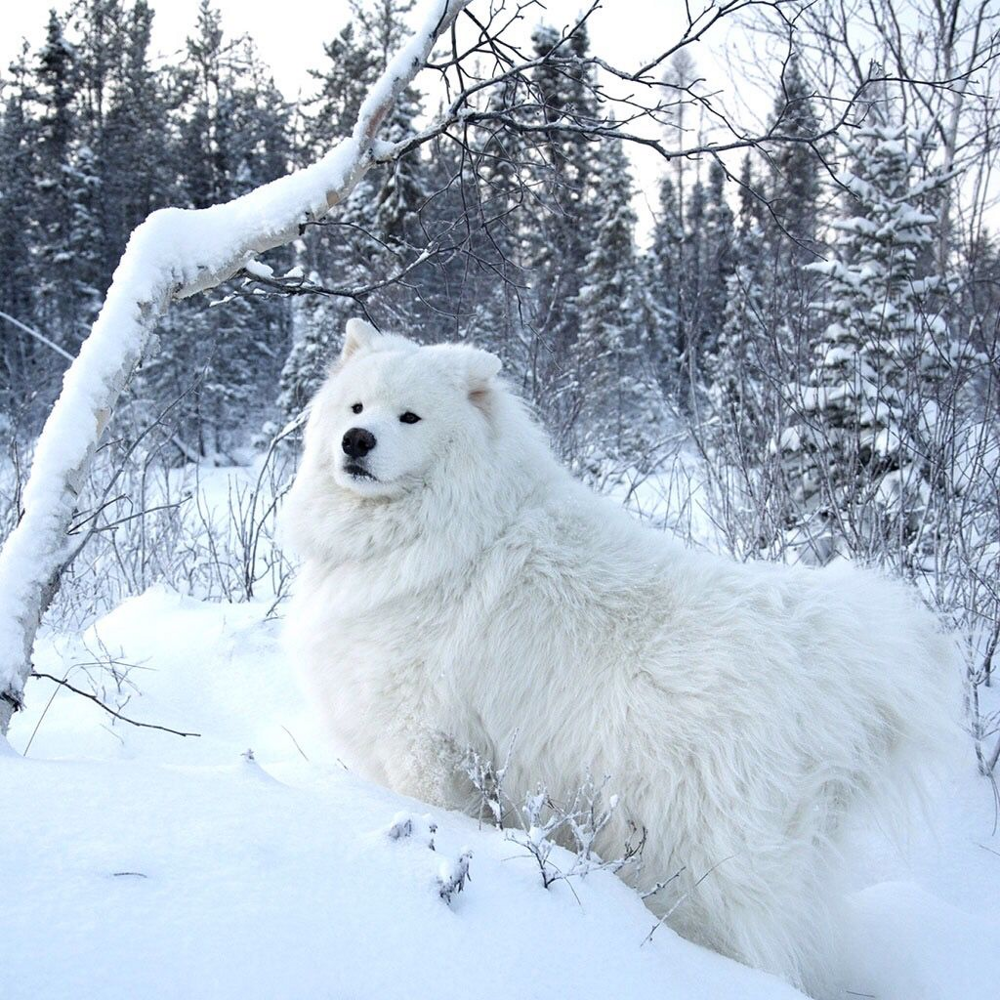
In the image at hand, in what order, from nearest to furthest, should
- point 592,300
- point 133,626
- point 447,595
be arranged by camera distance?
1. point 447,595
2. point 133,626
3. point 592,300

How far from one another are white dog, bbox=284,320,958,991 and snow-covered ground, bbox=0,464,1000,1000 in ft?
0.91

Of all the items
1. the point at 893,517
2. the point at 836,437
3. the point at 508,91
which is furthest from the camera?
the point at 836,437

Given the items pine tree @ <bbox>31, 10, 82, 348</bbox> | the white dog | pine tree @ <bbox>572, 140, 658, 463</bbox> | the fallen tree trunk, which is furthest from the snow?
pine tree @ <bbox>31, 10, 82, 348</bbox>

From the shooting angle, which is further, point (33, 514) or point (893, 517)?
point (893, 517)

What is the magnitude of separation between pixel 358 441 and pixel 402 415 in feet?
0.78

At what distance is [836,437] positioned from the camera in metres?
5.90

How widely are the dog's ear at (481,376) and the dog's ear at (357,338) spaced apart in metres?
0.47

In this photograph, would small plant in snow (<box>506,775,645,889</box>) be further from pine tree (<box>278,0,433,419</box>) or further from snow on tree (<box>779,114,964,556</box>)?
pine tree (<box>278,0,433,419</box>)

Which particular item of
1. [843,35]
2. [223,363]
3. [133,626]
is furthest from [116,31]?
[133,626]

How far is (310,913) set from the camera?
1.40 metres

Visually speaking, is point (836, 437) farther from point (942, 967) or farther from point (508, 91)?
point (942, 967)

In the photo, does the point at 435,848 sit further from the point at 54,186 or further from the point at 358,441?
the point at 54,186

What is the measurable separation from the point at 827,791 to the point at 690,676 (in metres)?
0.53

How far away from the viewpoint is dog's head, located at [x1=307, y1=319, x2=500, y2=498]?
112 inches
